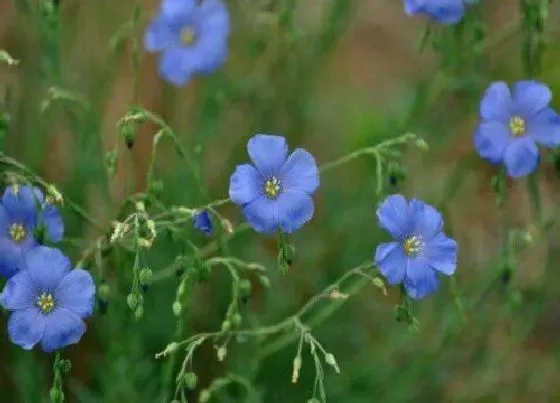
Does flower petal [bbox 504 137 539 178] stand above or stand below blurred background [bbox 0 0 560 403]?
above

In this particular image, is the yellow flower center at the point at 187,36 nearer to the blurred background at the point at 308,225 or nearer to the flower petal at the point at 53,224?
the blurred background at the point at 308,225

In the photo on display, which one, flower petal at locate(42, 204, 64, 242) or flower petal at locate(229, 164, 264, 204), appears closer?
flower petal at locate(229, 164, 264, 204)

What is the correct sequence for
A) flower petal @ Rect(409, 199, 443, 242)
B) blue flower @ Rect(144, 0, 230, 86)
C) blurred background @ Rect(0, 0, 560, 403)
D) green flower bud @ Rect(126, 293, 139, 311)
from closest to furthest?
green flower bud @ Rect(126, 293, 139, 311), flower petal @ Rect(409, 199, 443, 242), blurred background @ Rect(0, 0, 560, 403), blue flower @ Rect(144, 0, 230, 86)

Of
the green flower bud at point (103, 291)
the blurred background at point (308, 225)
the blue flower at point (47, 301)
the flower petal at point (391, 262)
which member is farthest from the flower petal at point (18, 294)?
the flower petal at point (391, 262)

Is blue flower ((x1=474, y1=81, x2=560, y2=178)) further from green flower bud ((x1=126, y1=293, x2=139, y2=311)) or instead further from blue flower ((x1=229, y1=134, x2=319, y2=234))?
green flower bud ((x1=126, y1=293, x2=139, y2=311))

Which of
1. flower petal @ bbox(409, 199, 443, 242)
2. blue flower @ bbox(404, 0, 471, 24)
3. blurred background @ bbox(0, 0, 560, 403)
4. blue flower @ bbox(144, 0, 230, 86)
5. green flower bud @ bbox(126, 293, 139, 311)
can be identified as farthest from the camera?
blue flower @ bbox(144, 0, 230, 86)

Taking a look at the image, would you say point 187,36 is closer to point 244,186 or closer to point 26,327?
point 244,186

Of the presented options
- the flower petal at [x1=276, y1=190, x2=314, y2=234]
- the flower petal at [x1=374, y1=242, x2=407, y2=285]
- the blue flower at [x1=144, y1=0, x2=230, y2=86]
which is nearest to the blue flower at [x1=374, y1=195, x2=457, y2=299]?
the flower petal at [x1=374, y1=242, x2=407, y2=285]

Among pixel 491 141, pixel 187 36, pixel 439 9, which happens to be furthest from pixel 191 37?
pixel 491 141
